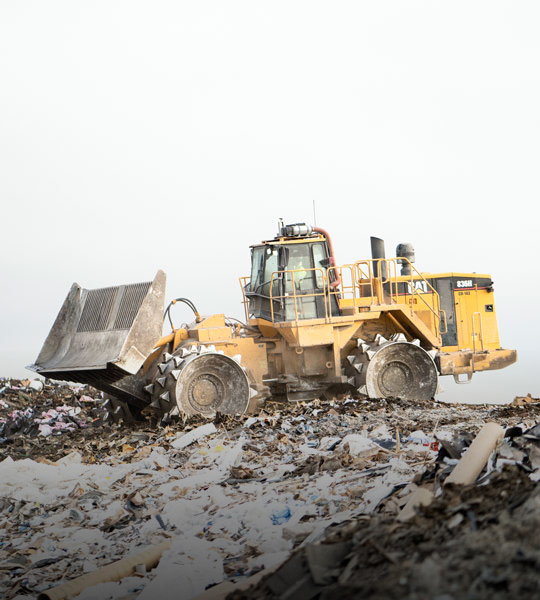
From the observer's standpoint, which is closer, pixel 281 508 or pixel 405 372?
pixel 281 508

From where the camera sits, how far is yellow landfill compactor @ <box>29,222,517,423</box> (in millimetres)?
10664

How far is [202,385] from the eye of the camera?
11.0m

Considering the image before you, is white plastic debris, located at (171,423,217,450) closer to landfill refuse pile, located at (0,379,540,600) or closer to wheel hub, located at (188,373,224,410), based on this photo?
landfill refuse pile, located at (0,379,540,600)

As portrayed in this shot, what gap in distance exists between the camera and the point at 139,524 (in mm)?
6059

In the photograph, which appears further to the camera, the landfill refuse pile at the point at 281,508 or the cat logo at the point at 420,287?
the cat logo at the point at 420,287

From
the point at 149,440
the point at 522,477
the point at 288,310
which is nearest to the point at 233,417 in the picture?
the point at 149,440

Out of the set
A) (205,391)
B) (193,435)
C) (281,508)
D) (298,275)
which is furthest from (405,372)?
(281,508)

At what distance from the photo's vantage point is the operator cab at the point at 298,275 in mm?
12266

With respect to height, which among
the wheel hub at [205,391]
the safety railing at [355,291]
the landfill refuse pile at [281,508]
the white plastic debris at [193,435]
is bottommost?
the landfill refuse pile at [281,508]

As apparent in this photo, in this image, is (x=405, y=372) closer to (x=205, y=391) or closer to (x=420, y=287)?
(x=420, y=287)

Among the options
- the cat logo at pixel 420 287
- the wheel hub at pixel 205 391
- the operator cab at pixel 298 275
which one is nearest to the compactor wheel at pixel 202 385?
the wheel hub at pixel 205 391

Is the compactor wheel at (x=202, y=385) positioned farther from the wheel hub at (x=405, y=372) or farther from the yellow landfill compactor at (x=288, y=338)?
the wheel hub at (x=405, y=372)

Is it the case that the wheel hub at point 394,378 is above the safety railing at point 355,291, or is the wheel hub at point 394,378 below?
below

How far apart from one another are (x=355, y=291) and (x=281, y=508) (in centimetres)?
711
